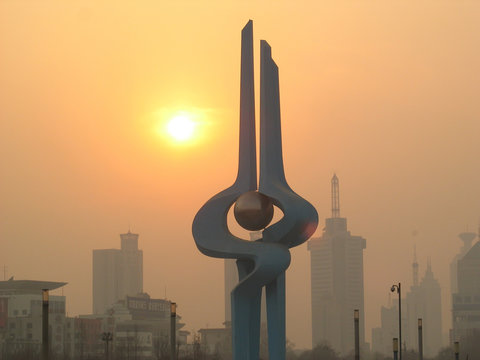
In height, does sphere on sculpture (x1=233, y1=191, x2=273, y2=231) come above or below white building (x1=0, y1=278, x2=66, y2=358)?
above

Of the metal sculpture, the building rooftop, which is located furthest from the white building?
the metal sculpture

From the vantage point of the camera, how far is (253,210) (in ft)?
112

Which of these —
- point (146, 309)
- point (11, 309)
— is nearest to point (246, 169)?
point (11, 309)

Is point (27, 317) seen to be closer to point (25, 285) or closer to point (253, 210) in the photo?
point (25, 285)

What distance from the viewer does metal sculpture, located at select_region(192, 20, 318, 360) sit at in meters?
→ 34.2

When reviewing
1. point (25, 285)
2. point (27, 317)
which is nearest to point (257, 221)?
point (27, 317)

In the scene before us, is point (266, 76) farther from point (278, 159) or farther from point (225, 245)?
point (225, 245)

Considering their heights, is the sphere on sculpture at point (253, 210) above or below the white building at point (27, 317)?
above

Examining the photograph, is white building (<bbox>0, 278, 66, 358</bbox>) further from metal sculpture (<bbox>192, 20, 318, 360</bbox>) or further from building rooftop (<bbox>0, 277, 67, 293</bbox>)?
metal sculpture (<bbox>192, 20, 318, 360</bbox>)

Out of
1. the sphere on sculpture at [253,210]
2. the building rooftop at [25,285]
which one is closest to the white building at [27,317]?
the building rooftop at [25,285]

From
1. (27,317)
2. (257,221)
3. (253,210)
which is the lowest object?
(27,317)

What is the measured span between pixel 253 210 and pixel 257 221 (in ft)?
1.13

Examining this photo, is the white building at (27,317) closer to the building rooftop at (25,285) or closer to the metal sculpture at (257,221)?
the building rooftop at (25,285)

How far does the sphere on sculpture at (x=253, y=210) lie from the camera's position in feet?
112
